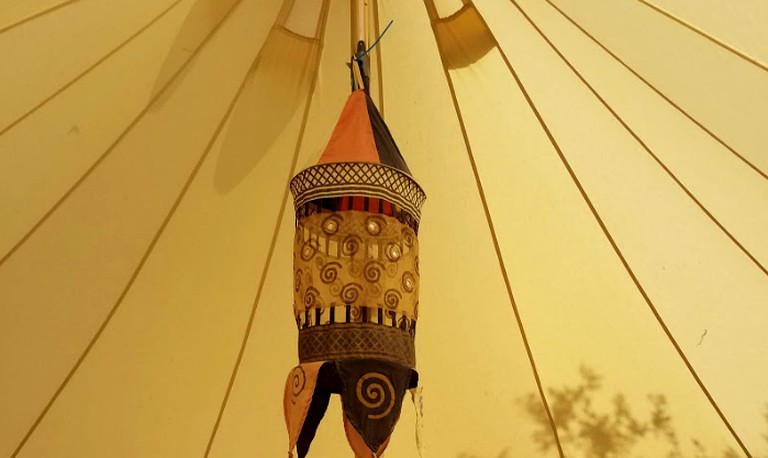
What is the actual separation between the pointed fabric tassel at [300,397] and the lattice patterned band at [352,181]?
0.43 m

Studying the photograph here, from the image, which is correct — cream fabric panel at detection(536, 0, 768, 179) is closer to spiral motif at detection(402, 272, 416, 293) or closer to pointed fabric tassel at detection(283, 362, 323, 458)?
spiral motif at detection(402, 272, 416, 293)

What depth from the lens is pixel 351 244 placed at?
7.05 ft

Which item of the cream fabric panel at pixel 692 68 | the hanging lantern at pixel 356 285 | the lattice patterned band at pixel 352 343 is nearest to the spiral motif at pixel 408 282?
the hanging lantern at pixel 356 285

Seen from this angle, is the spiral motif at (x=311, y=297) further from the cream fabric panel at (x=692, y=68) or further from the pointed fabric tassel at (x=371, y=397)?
the cream fabric panel at (x=692, y=68)

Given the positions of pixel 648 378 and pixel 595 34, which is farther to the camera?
pixel 648 378

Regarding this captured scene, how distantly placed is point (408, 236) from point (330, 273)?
244mm

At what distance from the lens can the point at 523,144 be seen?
2.84m

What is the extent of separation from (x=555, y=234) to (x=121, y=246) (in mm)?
1412

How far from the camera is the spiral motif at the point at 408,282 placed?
2199mm

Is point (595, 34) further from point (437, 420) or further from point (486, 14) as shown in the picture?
point (437, 420)

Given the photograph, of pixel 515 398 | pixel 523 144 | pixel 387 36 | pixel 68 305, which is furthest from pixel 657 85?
pixel 68 305

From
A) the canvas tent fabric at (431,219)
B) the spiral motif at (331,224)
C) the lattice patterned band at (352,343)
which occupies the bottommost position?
the lattice patterned band at (352,343)

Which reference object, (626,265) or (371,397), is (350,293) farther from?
(626,265)

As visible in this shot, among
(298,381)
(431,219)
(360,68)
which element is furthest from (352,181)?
(431,219)
